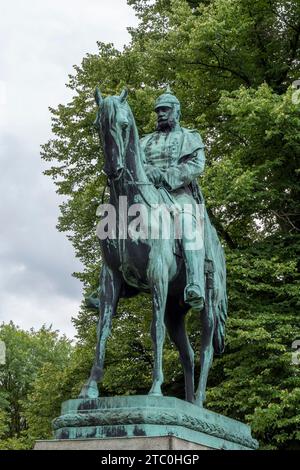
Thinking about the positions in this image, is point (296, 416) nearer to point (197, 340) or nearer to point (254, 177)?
point (197, 340)

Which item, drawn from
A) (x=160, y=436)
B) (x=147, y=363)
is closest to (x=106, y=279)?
(x=160, y=436)

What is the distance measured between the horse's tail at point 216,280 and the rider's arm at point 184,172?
558 millimetres

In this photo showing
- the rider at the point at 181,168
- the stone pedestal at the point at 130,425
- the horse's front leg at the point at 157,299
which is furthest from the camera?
the rider at the point at 181,168

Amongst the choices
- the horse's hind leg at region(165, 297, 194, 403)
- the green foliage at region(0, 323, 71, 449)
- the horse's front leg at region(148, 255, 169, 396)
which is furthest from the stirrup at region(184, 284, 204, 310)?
the green foliage at region(0, 323, 71, 449)

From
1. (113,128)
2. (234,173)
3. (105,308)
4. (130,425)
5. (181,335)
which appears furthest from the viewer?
(234,173)

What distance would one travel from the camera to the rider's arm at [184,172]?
8680mm

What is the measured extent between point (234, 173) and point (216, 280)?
865 cm

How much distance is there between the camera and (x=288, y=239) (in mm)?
18875

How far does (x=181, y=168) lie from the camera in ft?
28.9

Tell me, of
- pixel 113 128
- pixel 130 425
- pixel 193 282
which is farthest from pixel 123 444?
pixel 113 128

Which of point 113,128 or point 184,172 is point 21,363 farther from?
point 113,128


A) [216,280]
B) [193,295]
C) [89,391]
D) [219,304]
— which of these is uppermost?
[216,280]

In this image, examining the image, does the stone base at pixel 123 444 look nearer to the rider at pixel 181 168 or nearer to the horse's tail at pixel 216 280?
the rider at pixel 181 168

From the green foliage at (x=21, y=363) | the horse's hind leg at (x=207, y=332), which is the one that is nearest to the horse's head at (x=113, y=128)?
the horse's hind leg at (x=207, y=332)
